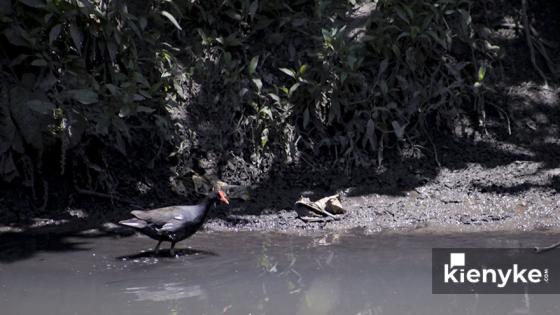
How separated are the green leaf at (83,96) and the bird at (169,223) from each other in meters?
1.25

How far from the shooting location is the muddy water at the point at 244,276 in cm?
707

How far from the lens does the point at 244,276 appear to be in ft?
25.5

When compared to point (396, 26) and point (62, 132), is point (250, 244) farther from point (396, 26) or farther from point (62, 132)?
point (396, 26)

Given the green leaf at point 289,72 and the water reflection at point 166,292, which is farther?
the green leaf at point 289,72

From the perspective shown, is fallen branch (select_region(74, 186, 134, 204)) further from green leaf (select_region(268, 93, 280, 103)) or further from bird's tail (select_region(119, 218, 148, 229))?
green leaf (select_region(268, 93, 280, 103))

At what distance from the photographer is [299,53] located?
10469mm

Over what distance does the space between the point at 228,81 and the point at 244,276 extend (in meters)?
2.93

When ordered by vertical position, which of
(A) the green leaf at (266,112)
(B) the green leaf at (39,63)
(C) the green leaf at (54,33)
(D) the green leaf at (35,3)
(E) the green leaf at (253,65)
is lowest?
(A) the green leaf at (266,112)

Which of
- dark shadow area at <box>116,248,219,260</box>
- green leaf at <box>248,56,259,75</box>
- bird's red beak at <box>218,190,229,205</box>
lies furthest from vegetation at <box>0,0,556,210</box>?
dark shadow area at <box>116,248,219,260</box>

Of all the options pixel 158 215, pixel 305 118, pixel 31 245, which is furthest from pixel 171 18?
pixel 31 245

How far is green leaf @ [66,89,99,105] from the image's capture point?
360 inches

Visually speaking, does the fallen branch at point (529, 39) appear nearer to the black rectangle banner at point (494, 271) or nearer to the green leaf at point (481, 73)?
the green leaf at point (481, 73)

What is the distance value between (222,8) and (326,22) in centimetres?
112

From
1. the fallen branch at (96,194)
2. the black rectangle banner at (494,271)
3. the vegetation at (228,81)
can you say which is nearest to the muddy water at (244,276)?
the black rectangle banner at (494,271)
